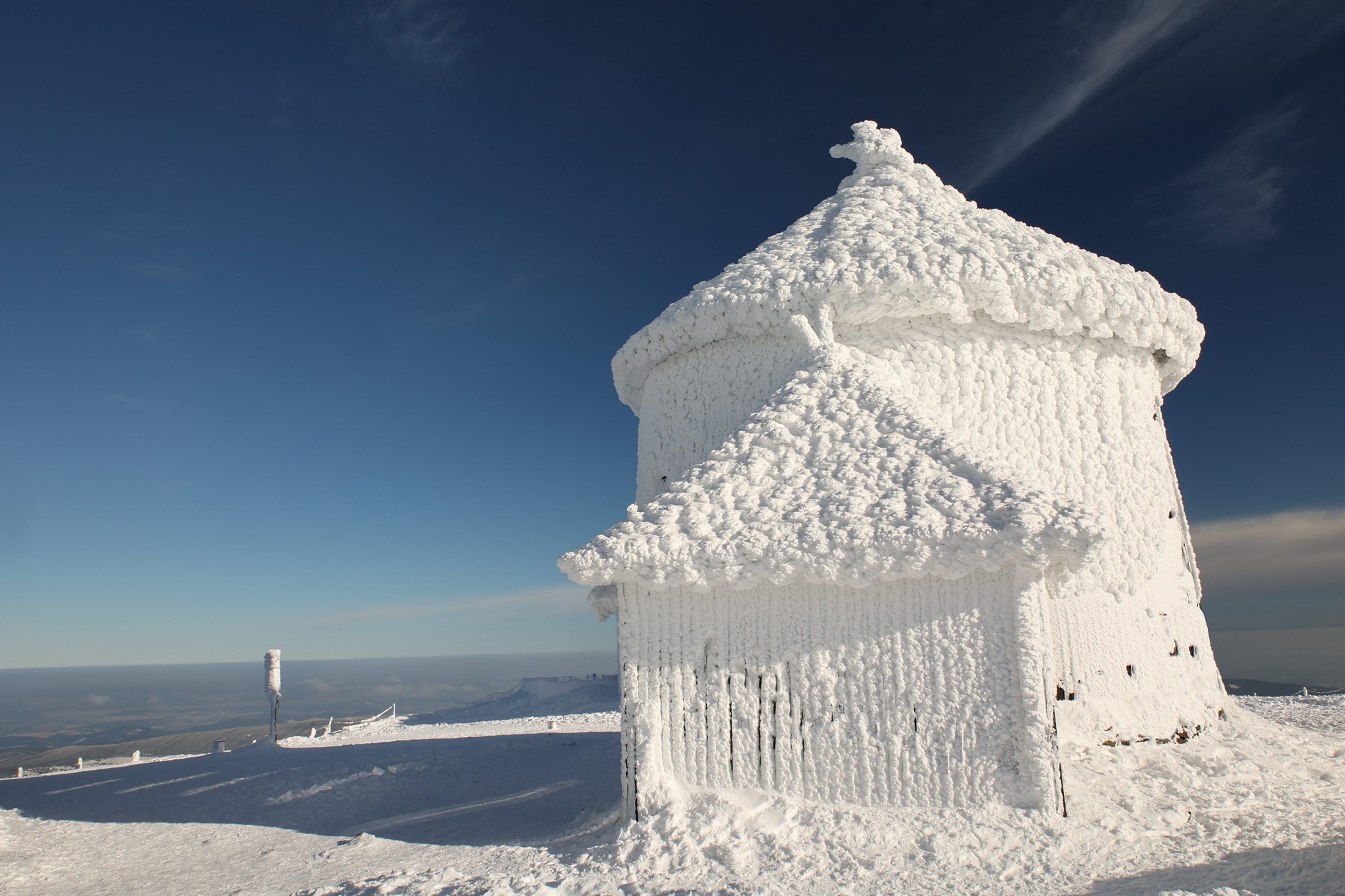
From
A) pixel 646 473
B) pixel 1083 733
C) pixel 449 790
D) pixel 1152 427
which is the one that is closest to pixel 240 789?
pixel 449 790

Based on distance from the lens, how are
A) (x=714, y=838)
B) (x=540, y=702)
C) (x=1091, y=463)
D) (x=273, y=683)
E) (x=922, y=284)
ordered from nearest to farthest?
(x=714, y=838), (x=922, y=284), (x=1091, y=463), (x=273, y=683), (x=540, y=702)

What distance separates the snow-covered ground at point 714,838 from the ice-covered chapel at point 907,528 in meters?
0.30

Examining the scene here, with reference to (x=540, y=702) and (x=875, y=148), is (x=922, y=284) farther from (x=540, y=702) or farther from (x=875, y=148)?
(x=540, y=702)

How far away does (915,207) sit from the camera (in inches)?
316

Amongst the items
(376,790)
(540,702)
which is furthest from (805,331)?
(540,702)

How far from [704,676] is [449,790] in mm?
4954

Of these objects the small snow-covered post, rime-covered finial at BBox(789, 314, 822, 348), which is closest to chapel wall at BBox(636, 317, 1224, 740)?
rime-covered finial at BBox(789, 314, 822, 348)

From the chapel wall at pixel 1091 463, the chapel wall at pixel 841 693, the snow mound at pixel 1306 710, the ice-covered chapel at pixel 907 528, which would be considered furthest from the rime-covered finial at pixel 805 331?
the snow mound at pixel 1306 710

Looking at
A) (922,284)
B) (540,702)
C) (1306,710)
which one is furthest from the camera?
(540,702)

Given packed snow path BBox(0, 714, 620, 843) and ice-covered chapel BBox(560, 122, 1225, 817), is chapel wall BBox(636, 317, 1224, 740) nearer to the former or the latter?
ice-covered chapel BBox(560, 122, 1225, 817)

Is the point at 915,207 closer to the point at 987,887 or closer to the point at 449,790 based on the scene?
the point at 987,887

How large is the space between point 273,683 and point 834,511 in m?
13.2

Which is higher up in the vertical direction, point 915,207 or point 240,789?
point 915,207

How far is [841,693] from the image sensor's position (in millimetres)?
5262
